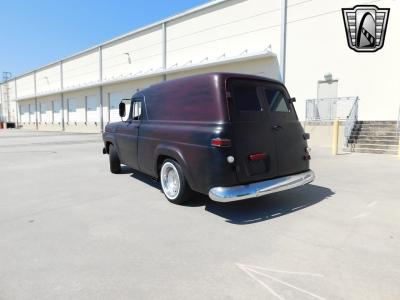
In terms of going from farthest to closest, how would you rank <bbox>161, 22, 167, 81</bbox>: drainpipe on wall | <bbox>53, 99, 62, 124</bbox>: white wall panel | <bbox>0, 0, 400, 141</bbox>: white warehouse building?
<bbox>53, 99, 62, 124</bbox>: white wall panel < <bbox>161, 22, 167, 81</bbox>: drainpipe on wall < <bbox>0, 0, 400, 141</bbox>: white warehouse building

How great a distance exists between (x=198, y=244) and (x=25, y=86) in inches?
2214

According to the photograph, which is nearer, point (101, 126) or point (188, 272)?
point (188, 272)

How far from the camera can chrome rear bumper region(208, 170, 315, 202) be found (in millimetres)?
4118

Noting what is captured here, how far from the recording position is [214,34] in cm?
2128

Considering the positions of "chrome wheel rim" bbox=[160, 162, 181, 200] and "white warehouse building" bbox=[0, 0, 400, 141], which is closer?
"chrome wheel rim" bbox=[160, 162, 181, 200]

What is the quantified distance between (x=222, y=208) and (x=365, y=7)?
49.0 feet

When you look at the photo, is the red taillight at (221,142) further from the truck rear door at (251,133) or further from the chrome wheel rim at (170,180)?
the chrome wheel rim at (170,180)

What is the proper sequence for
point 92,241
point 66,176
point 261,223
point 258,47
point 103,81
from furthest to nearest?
point 103,81, point 258,47, point 66,176, point 261,223, point 92,241

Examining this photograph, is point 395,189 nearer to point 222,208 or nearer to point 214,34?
point 222,208

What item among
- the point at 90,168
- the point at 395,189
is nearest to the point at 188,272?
the point at 395,189

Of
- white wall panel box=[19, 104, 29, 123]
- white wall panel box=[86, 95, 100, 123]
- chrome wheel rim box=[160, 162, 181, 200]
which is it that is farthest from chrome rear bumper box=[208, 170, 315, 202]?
white wall panel box=[19, 104, 29, 123]

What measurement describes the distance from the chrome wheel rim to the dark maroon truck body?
20 cm

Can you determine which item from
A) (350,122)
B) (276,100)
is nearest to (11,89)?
(350,122)

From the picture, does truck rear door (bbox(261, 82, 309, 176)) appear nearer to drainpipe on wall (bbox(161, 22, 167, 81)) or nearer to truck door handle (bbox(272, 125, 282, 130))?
truck door handle (bbox(272, 125, 282, 130))
